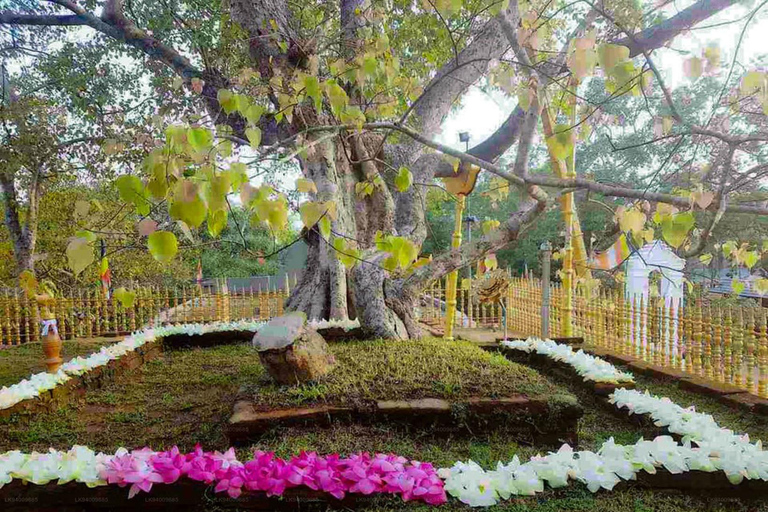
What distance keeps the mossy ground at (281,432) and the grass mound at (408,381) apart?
0.79 feet

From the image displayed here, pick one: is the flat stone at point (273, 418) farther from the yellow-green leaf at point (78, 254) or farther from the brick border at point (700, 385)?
the brick border at point (700, 385)

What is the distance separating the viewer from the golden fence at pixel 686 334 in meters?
4.75

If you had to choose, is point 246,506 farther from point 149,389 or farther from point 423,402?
point 149,389

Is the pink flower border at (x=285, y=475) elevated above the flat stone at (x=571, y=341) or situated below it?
above

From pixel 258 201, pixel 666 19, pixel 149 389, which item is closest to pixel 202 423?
pixel 149 389

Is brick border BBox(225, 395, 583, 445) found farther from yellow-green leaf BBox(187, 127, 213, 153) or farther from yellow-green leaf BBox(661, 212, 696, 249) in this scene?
yellow-green leaf BBox(187, 127, 213, 153)

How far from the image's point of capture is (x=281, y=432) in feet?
11.0

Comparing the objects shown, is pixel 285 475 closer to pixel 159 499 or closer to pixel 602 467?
pixel 159 499

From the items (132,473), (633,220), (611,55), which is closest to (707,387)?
(633,220)

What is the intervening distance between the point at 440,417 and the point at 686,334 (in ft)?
12.2

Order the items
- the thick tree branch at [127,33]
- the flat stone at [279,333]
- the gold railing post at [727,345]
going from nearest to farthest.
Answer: the flat stone at [279,333]
the gold railing post at [727,345]
the thick tree branch at [127,33]

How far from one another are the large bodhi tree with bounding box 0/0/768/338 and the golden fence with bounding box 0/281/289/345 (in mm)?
2667

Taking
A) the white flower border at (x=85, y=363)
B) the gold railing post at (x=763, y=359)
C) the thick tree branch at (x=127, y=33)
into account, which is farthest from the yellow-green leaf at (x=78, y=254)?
the thick tree branch at (x=127, y=33)

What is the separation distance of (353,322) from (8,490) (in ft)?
14.5
